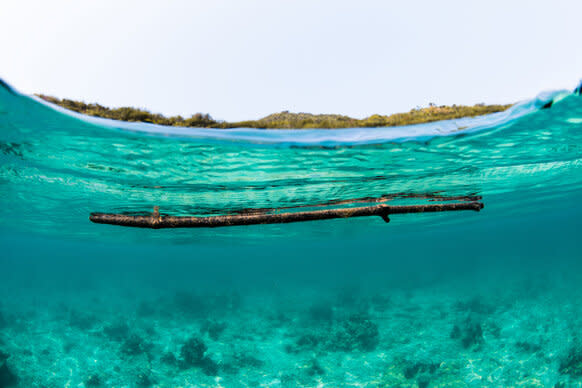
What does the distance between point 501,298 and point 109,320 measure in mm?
29714

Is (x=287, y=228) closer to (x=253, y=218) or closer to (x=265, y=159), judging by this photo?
(x=265, y=159)

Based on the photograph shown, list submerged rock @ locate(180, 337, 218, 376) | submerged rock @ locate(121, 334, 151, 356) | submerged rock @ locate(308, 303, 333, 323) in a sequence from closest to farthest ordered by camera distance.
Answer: submerged rock @ locate(180, 337, 218, 376) → submerged rock @ locate(121, 334, 151, 356) → submerged rock @ locate(308, 303, 333, 323)

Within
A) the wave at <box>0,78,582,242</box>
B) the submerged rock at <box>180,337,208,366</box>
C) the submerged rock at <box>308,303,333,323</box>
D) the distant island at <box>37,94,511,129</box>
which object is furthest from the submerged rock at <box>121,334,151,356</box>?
the distant island at <box>37,94,511,129</box>

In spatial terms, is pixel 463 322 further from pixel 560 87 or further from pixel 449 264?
pixel 449 264

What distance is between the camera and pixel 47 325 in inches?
819

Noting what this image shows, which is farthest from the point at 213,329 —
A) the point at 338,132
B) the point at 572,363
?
the point at 572,363

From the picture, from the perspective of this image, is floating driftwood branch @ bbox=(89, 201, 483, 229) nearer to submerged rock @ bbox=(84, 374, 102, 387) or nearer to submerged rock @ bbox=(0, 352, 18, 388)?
submerged rock @ bbox=(84, 374, 102, 387)

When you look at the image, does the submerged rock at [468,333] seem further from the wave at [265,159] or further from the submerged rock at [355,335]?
the wave at [265,159]

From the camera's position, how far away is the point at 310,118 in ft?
23.5

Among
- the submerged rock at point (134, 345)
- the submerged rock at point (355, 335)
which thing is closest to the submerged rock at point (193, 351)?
the submerged rock at point (134, 345)

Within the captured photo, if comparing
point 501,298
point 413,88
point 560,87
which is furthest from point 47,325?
point 501,298

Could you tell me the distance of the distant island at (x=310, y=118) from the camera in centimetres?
660

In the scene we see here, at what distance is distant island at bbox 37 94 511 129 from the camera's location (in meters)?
6.60

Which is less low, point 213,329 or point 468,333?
point 468,333
